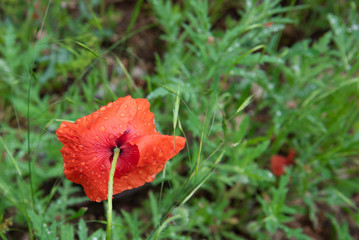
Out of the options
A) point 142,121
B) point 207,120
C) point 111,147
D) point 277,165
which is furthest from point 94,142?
point 277,165

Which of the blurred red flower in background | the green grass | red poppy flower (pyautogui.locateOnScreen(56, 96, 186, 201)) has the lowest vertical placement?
the blurred red flower in background

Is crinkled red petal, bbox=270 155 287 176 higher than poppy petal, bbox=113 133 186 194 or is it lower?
lower

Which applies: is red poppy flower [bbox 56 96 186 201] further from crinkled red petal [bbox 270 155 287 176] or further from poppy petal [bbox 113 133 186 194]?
crinkled red petal [bbox 270 155 287 176]

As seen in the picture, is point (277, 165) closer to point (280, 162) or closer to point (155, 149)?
point (280, 162)

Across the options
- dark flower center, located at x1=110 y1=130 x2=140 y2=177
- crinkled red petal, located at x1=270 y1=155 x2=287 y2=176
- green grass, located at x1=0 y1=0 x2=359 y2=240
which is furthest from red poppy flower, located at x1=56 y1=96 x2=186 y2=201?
crinkled red petal, located at x1=270 y1=155 x2=287 y2=176

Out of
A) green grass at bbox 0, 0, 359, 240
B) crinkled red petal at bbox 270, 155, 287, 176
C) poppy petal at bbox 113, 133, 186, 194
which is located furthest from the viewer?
crinkled red petal at bbox 270, 155, 287, 176

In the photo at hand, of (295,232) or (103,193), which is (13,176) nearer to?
(103,193)

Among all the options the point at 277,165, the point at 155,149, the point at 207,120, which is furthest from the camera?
the point at 277,165
